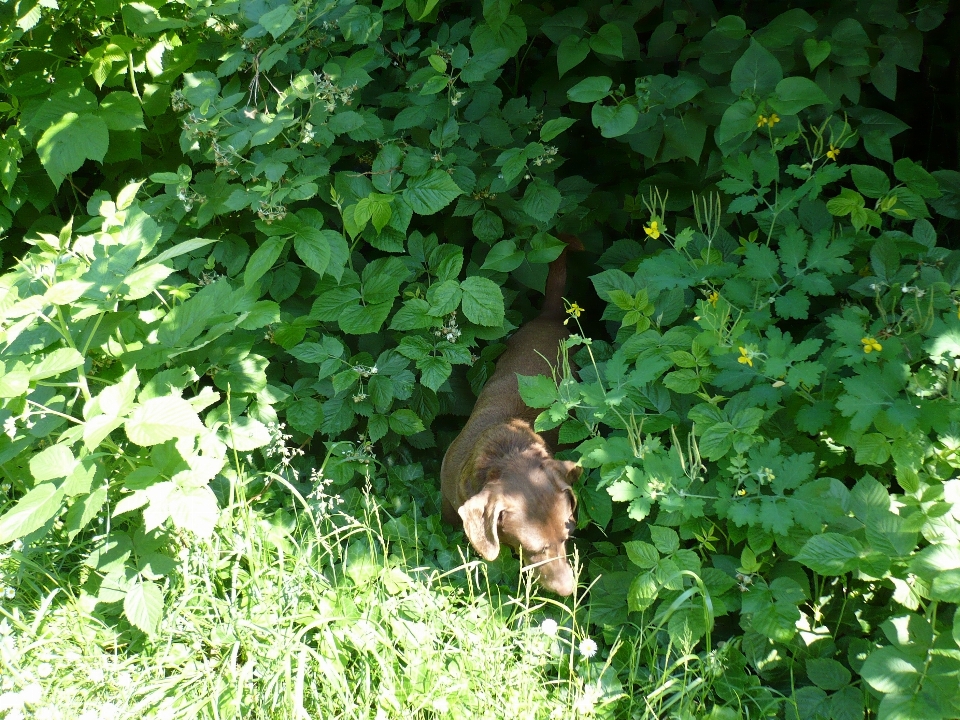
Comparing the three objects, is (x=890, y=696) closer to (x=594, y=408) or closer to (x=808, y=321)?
(x=594, y=408)

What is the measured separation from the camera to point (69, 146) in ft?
11.3

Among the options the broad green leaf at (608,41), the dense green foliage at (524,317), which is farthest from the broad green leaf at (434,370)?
the broad green leaf at (608,41)

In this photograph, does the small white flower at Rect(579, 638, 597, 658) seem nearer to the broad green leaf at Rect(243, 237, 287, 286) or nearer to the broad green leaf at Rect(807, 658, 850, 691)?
the broad green leaf at Rect(807, 658, 850, 691)

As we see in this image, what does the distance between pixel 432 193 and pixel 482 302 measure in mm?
522

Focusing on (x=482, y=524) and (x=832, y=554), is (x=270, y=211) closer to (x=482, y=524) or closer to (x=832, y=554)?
(x=482, y=524)

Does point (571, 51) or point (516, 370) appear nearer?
point (571, 51)

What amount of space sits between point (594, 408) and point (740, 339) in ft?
1.92

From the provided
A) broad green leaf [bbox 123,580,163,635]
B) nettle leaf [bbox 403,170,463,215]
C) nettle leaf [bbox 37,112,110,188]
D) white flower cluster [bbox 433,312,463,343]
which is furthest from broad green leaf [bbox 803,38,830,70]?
broad green leaf [bbox 123,580,163,635]

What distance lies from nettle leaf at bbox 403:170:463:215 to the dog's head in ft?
3.94

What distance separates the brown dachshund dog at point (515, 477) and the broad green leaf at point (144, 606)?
1.11m

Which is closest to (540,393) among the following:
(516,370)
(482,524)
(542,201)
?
(482,524)

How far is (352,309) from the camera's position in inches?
128

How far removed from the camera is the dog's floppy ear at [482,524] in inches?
109

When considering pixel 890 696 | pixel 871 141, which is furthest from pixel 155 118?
Result: pixel 890 696
